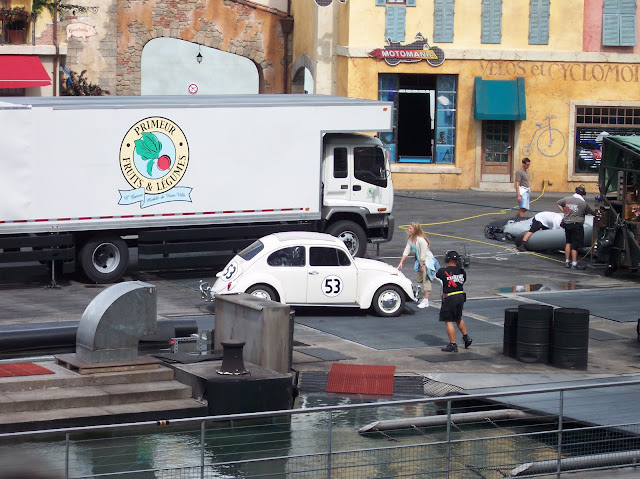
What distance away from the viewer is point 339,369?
669 inches

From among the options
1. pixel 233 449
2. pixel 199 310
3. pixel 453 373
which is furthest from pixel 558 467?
pixel 199 310

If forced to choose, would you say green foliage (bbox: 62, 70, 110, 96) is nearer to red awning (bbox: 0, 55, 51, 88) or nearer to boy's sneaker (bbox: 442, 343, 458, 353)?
red awning (bbox: 0, 55, 51, 88)

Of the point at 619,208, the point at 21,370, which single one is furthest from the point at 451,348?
the point at 619,208

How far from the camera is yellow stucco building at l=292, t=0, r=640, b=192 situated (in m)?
39.8

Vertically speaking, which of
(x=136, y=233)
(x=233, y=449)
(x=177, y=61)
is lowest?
(x=233, y=449)

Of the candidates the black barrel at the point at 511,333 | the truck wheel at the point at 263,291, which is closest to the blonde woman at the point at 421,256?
the truck wheel at the point at 263,291

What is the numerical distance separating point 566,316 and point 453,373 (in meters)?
2.07

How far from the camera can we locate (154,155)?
24172 millimetres

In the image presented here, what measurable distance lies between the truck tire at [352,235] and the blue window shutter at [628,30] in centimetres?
1803

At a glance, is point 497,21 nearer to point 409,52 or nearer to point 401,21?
point 409,52

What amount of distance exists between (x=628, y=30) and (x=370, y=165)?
17610 millimetres

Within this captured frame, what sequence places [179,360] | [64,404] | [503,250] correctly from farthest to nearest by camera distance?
1. [503,250]
2. [179,360]
3. [64,404]

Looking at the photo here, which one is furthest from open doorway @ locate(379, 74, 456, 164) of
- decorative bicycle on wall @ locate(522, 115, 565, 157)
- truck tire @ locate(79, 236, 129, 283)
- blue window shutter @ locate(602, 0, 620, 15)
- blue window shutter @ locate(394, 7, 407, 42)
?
truck tire @ locate(79, 236, 129, 283)

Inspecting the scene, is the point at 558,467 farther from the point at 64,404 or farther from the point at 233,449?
the point at 64,404
